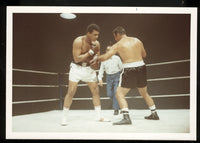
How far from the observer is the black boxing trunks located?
93.7 inches

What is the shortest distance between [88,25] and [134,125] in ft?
3.96

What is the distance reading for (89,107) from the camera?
245 cm

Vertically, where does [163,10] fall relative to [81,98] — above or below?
above

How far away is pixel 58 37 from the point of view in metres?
2.45

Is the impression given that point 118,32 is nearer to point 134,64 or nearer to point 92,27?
point 92,27

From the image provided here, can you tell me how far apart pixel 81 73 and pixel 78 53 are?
225mm

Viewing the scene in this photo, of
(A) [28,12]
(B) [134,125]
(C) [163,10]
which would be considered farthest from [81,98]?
(C) [163,10]

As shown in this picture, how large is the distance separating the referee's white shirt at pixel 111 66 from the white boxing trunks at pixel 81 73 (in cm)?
9

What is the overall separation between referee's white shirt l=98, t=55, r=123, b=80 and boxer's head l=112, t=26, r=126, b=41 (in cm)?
21

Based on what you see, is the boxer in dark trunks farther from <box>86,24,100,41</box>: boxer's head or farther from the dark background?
<box>86,24,100,41</box>: boxer's head

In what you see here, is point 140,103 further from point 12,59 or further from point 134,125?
point 12,59

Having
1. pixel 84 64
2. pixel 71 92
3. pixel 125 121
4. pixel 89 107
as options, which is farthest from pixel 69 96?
pixel 125 121

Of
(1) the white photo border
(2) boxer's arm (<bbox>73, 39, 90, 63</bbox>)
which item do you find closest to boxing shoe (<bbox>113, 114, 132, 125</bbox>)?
(1) the white photo border

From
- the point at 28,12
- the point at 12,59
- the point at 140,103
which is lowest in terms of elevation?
the point at 140,103
